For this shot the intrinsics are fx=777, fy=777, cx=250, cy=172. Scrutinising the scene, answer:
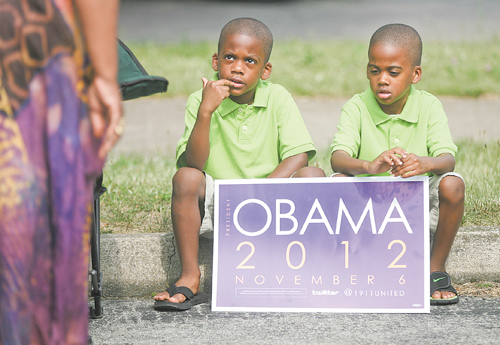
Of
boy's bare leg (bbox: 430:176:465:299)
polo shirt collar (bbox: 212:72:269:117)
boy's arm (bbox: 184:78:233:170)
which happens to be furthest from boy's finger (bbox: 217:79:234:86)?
boy's bare leg (bbox: 430:176:465:299)

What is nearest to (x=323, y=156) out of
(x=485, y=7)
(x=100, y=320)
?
(x=100, y=320)

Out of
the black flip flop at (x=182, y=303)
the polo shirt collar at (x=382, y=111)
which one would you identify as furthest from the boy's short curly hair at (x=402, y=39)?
the black flip flop at (x=182, y=303)

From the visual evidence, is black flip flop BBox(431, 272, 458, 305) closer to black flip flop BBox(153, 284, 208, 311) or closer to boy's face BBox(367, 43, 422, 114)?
boy's face BBox(367, 43, 422, 114)

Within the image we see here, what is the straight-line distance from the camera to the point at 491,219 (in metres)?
4.19

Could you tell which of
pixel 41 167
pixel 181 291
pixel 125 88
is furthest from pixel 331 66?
pixel 41 167

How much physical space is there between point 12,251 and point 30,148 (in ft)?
0.96

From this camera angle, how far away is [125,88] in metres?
3.17

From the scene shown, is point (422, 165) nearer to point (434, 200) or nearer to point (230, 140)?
point (434, 200)

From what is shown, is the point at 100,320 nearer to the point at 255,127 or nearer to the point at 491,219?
the point at 255,127

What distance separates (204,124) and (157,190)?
98cm

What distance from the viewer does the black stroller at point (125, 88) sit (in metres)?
3.20

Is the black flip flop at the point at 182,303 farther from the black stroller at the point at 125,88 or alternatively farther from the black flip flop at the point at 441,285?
the black flip flop at the point at 441,285

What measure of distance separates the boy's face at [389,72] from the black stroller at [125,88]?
113 cm

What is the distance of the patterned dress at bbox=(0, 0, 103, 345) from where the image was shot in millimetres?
2105
